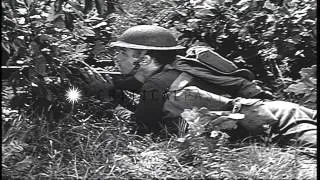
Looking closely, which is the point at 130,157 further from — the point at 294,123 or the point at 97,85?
the point at 294,123

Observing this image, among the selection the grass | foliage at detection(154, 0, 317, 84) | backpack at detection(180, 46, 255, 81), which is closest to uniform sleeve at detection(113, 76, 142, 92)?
backpack at detection(180, 46, 255, 81)

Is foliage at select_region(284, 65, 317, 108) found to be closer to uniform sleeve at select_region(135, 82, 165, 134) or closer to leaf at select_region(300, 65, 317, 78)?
leaf at select_region(300, 65, 317, 78)

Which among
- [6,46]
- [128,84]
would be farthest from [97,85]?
[6,46]

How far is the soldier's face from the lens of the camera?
4.51m

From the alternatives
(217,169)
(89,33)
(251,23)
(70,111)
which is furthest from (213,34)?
(217,169)

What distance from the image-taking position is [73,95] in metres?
4.42

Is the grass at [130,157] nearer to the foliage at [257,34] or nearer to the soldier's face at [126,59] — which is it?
the soldier's face at [126,59]

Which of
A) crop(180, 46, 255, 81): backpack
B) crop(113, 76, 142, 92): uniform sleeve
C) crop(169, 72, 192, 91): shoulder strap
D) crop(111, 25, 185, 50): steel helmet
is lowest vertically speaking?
crop(113, 76, 142, 92): uniform sleeve

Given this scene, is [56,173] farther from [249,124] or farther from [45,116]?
[249,124]

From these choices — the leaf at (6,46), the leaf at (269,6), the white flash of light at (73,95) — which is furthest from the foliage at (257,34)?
the leaf at (6,46)

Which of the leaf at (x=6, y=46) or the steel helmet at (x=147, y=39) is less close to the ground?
the leaf at (x=6, y=46)

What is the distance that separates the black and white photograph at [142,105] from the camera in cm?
370

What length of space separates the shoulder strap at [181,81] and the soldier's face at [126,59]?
1.09ft

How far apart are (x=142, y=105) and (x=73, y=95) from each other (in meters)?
0.49
